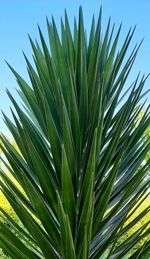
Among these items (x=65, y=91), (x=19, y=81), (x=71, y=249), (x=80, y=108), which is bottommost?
(x=71, y=249)

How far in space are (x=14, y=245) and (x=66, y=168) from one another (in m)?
0.38

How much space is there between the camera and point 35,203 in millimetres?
1440

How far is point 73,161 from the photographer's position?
1.60 m

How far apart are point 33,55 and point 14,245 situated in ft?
3.35

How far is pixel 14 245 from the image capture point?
149 cm

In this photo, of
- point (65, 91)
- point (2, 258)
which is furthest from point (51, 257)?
point (2, 258)

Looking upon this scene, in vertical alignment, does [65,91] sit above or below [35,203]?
above

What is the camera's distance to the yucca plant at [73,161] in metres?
1.44

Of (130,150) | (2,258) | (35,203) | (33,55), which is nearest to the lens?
(35,203)

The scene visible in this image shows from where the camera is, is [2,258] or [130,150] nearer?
[130,150]

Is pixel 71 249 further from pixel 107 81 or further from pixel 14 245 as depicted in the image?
pixel 107 81

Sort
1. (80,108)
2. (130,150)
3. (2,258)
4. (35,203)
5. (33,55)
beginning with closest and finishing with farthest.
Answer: (35,203), (80,108), (130,150), (33,55), (2,258)

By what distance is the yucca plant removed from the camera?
56.8 inches

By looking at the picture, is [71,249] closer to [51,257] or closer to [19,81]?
[51,257]
